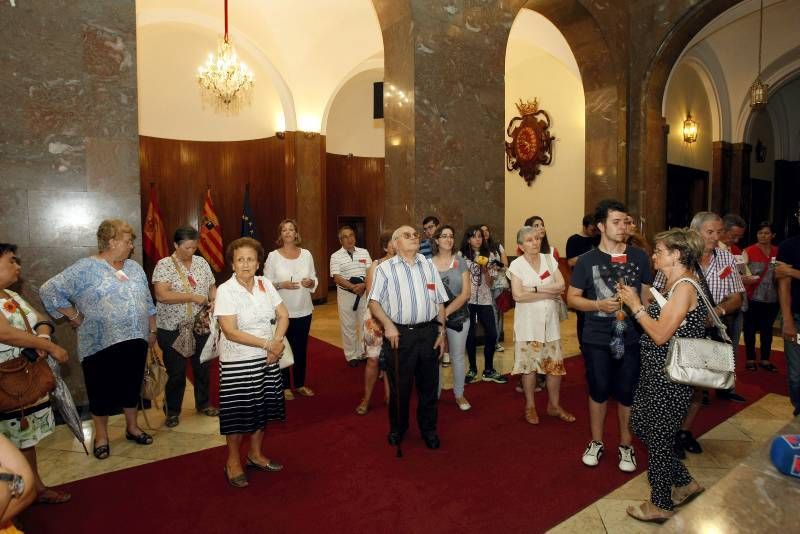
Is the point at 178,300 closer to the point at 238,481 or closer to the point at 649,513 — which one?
the point at 238,481

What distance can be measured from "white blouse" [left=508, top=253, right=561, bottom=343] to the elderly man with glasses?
0.75 m

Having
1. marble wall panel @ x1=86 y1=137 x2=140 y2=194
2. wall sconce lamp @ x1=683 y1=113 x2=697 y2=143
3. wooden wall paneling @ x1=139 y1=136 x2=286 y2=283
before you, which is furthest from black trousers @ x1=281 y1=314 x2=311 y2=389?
wall sconce lamp @ x1=683 y1=113 x2=697 y2=143

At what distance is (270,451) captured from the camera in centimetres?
358

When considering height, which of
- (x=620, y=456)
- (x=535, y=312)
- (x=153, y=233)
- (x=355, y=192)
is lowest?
(x=620, y=456)

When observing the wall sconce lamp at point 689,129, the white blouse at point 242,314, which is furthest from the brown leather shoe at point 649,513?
the wall sconce lamp at point 689,129

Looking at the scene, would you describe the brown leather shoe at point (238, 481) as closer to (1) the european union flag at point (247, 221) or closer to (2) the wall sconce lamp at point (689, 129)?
(1) the european union flag at point (247, 221)

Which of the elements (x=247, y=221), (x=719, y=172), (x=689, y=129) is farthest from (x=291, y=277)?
(x=719, y=172)

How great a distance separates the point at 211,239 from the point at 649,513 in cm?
889

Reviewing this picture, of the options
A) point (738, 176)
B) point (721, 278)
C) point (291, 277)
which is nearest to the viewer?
point (721, 278)

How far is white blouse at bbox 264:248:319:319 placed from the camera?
4.55 m

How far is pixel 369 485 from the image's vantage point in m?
3.06

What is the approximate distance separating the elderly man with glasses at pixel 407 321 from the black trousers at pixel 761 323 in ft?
12.7

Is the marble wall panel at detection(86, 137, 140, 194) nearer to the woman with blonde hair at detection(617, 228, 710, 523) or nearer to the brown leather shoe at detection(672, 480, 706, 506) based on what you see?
the woman with blonde hair at detection(617, 228, 710, 523)

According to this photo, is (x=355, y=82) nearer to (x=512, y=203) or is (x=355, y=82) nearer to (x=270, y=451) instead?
(x=512, y=203)
